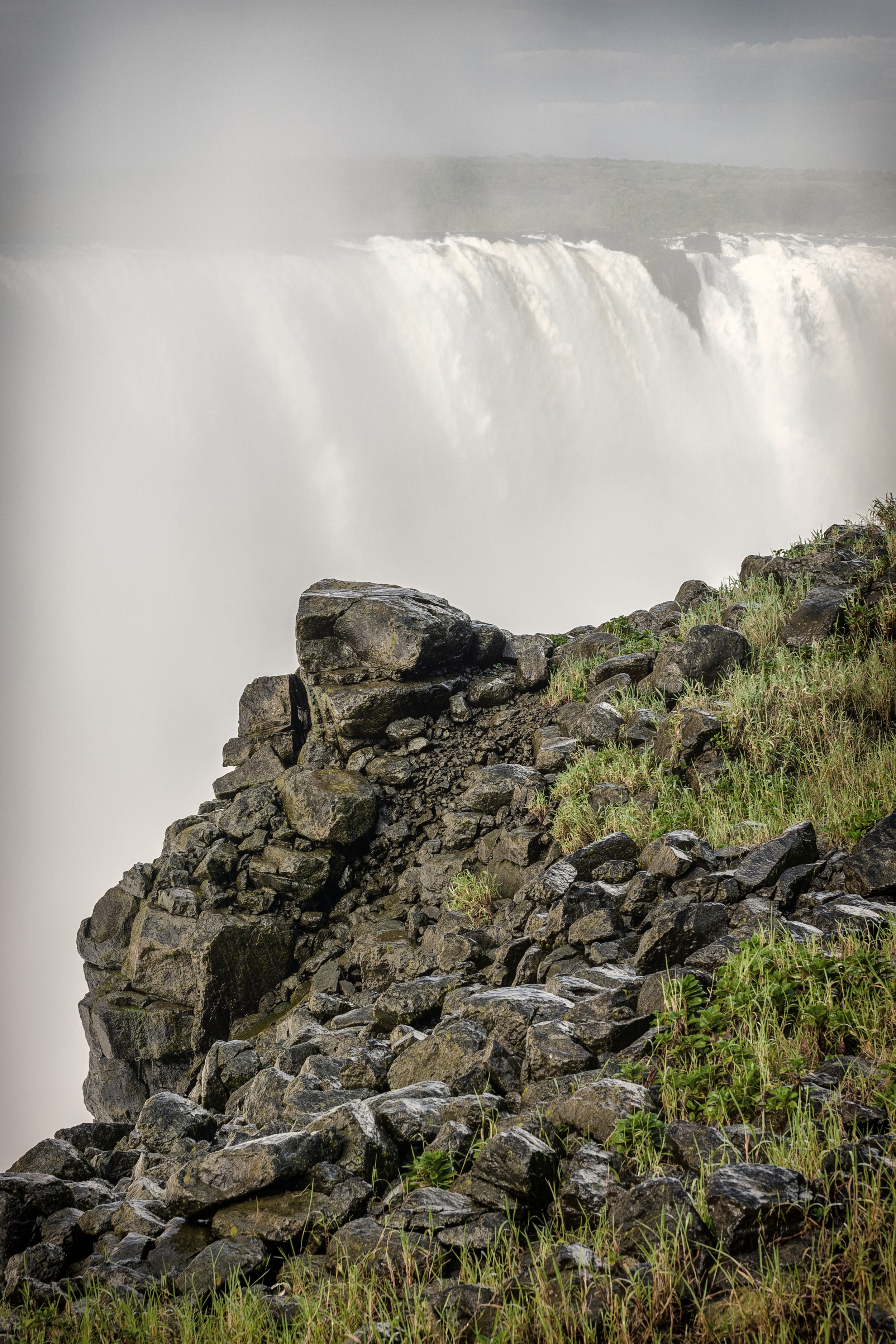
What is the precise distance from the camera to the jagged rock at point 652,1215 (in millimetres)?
2414

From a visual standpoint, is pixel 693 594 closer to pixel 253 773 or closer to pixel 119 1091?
pixel 253 773

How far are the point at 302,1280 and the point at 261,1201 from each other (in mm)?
517

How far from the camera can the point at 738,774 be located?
6320 millimetres

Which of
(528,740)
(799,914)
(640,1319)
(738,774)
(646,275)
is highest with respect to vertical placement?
(646,275)

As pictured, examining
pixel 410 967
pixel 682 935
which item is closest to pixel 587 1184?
pixel 682 935

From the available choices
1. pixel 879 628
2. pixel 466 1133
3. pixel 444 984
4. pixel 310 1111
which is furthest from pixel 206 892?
pixel 879 628

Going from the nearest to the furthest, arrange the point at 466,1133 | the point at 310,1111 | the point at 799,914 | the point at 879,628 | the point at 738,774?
the point at 466,1133
the point at 310,1111
the point at 799,914
the point at 738,774
the point at 879,628

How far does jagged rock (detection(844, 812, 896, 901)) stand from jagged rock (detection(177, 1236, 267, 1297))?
3.03m

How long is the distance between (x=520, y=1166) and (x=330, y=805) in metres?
4.94

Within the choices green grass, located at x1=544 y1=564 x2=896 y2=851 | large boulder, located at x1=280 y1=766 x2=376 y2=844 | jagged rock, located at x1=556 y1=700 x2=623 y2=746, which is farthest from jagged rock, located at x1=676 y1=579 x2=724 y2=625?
large boulder, located at x1=280 y1=766 x2=376 y2=844

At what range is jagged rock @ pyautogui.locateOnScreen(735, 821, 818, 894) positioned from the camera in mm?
4625

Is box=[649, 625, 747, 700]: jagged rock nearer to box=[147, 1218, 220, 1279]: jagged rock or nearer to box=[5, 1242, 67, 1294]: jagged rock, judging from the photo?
box=[147, 1218, 220, 1279]: jagged rock

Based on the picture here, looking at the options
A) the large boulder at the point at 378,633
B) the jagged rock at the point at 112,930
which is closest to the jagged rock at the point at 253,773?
the large boulder at the point at 378,633

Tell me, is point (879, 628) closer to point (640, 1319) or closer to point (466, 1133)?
point (466, 1133)
